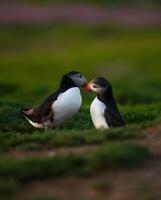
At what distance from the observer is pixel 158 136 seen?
451 inches

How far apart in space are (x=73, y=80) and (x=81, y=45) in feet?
79.8

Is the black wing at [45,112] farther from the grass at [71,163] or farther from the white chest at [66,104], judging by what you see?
the grass at [71,163]

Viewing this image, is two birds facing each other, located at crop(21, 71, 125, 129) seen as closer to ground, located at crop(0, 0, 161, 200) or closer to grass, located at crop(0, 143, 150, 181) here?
ground, located at crop(0, 0, 161, 200)

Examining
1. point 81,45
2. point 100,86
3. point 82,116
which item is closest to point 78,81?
point 100,86

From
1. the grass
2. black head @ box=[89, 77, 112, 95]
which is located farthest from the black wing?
the grass

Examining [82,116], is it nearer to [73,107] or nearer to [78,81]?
[78,81]

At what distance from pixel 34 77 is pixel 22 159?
20.5 m

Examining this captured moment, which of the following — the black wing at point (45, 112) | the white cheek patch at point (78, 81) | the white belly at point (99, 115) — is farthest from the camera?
the white cheek patch at point (78, 81)

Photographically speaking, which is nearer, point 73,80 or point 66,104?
point 66,104

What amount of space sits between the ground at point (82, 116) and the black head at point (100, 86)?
0.63m

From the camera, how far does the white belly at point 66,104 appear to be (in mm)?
13438

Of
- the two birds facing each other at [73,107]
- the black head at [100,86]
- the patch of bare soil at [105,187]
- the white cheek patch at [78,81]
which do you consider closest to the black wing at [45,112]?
the two birds facing each other at [73,107]

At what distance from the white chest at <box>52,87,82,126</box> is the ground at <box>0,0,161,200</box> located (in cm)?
42

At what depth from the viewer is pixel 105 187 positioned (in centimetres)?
927
